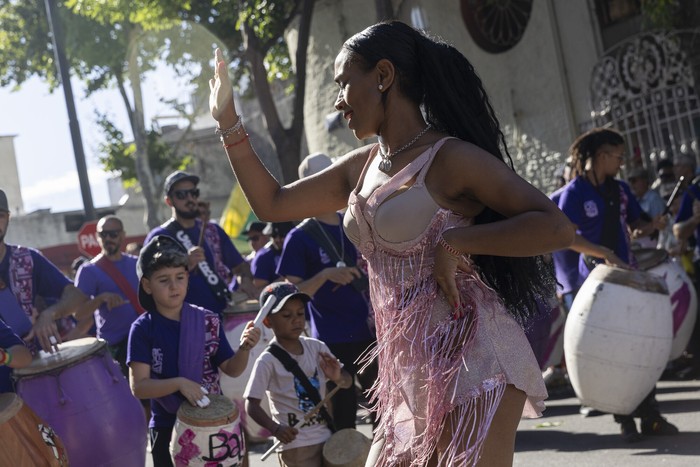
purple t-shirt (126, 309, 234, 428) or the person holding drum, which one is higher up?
the person holding drum

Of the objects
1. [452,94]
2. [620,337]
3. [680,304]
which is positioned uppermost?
[452,94]

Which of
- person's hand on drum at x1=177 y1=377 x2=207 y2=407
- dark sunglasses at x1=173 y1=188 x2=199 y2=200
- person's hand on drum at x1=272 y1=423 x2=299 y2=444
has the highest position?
dark sunglasses at x1=173 y1=188 x2=199 y2=200

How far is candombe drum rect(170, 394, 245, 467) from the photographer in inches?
216

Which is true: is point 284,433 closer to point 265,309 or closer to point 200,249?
point 265,309

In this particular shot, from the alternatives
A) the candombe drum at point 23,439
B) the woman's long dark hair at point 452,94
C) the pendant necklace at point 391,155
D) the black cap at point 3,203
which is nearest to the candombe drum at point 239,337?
the black cap at point 3,203

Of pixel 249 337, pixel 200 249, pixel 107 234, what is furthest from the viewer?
pixel 107 234

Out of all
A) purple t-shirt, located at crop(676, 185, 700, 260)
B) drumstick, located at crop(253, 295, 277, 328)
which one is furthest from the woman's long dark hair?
purple t-shirt, located at crop(676, 185, 700, 260)

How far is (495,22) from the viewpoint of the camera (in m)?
16.7

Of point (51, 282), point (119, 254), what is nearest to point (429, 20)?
point (119, 254)

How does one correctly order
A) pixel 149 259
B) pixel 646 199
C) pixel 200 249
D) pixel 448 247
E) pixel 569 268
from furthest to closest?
1. pixel 646 199
2. pixel 569 268
3. pixel 200 249
4. pixel 149 259
5. pixel 448 247

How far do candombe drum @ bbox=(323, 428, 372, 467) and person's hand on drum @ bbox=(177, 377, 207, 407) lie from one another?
820 millimetres

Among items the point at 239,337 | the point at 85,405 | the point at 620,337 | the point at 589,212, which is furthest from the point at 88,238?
the point at 620,337

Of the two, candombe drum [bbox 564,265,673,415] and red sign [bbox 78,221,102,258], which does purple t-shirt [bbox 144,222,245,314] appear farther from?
red sign [bbox 78,221,102,258]

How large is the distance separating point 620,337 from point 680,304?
2436 mm
